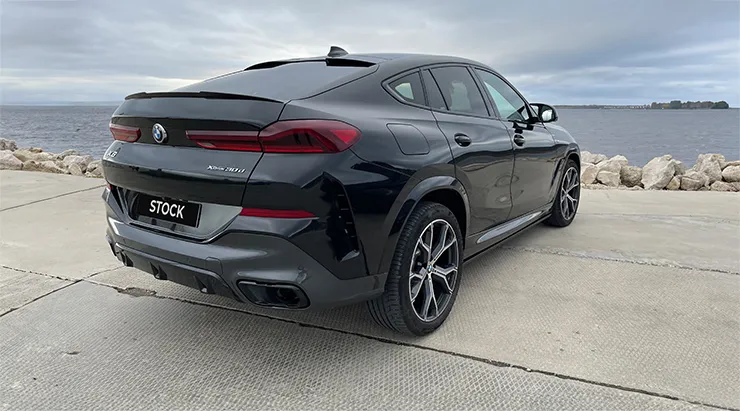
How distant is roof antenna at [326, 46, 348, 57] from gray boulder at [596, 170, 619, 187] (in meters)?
7.74

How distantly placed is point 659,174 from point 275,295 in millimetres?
8964

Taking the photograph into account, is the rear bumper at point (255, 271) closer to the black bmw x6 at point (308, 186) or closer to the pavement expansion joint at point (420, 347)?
the black bmw x6 at point (308, 186)

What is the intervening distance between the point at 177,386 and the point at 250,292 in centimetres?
58

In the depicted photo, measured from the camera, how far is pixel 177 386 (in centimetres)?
223

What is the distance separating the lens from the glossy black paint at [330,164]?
203 cm

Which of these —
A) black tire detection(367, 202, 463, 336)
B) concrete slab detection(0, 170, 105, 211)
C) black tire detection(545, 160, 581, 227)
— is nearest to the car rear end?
black tire detection(367, 202, 463, 336)

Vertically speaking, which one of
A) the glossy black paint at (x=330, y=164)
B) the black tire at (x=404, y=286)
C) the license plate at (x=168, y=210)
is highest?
the glossy black paint at (x=330, y=164)

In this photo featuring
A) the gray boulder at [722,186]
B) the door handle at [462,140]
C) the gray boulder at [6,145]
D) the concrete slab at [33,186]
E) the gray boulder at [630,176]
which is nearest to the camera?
the door handle at [462,140]

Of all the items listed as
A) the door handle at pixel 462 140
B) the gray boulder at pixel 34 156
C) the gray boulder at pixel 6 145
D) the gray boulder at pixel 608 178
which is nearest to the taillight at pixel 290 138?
the door handle at pixel 462 140

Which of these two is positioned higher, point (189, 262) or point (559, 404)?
point (189, 262)

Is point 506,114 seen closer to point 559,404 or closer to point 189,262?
point 559,404

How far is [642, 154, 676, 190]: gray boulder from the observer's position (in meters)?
8.88

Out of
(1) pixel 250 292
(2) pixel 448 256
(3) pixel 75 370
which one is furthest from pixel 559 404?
(3) pixel 75 370

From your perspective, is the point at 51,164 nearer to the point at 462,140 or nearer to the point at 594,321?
the point at 462,140
